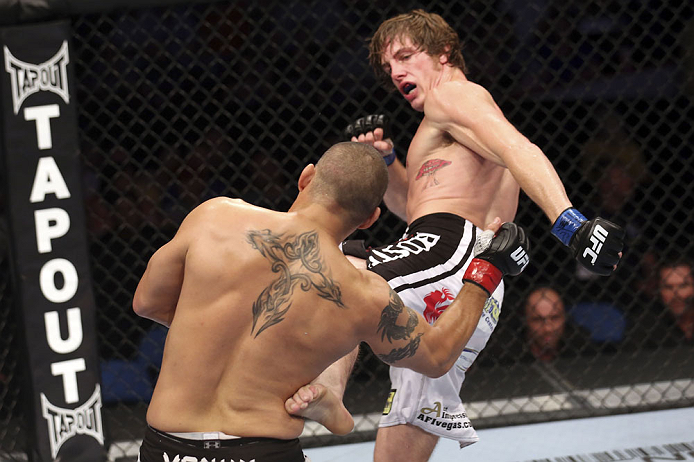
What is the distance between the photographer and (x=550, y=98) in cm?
312

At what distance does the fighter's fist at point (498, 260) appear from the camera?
58.1 inches

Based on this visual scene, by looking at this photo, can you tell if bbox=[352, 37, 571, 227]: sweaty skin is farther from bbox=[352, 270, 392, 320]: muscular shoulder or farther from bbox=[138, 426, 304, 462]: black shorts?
bbox=[138, 426, 304, 462]: black shorts

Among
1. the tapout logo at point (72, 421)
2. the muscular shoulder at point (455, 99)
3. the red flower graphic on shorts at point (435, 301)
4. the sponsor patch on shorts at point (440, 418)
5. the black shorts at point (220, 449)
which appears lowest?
the tapout logo at point (72, 421)

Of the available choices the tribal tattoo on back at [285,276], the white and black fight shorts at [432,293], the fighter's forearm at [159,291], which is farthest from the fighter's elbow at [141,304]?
the white and black fight shorts at [432,293]

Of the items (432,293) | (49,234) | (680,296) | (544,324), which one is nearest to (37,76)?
(49,234)

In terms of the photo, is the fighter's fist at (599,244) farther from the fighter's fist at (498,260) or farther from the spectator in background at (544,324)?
the spectator in background at (544,324)

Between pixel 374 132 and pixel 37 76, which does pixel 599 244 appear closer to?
pixel 374 132

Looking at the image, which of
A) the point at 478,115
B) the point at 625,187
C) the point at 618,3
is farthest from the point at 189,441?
the point at 618,3

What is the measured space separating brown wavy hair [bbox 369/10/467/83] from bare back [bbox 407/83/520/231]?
0.55ft

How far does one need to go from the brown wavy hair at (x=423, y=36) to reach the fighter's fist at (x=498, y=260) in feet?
2.14

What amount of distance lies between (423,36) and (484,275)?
2.55 feet

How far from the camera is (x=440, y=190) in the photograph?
188 cm

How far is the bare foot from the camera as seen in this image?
1.25m

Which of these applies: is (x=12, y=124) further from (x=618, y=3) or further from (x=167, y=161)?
(x=618, y=3)
